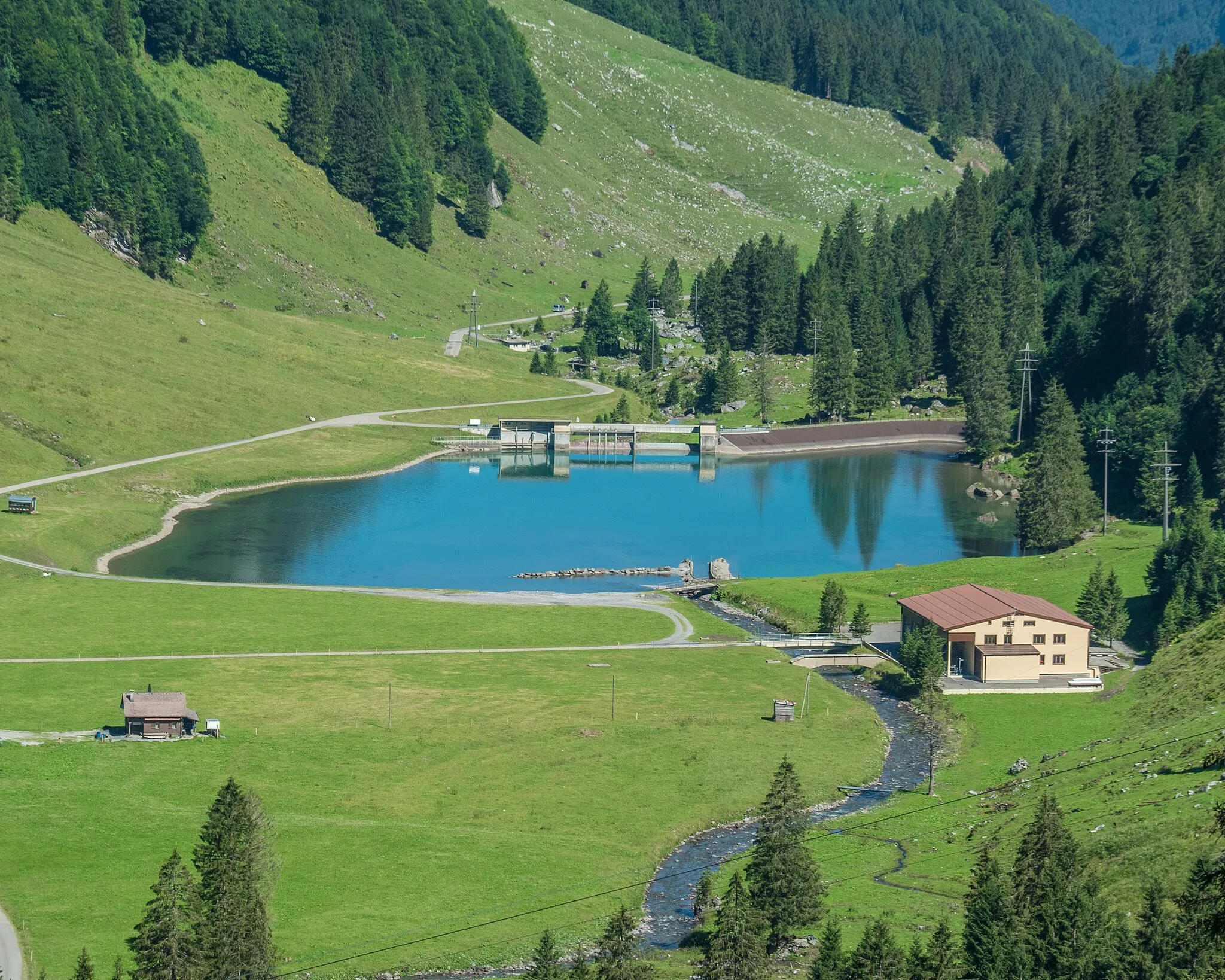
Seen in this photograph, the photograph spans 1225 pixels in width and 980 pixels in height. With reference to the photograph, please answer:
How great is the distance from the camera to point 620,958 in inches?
2260

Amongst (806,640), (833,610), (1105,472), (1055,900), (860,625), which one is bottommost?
(1055,900)

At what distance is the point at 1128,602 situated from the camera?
126m

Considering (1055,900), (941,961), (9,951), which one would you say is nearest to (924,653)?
(1055,900)

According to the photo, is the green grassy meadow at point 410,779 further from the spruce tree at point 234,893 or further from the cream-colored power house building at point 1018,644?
the cream-colored power house building at point 1018,644

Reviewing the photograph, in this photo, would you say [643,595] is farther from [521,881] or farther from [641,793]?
[521,881]

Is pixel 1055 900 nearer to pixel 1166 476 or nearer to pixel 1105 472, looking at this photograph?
pixel 1166 476

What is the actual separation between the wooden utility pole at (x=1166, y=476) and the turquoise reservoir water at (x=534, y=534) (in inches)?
601

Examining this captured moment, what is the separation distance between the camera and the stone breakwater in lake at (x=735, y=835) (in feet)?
235

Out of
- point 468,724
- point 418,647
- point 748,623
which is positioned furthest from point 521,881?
A: point 748,623

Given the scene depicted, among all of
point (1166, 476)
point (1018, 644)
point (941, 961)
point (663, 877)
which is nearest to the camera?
point (941, 961)

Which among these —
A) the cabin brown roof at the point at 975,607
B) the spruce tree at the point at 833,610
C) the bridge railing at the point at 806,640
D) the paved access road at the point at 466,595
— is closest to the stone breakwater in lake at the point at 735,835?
the cabin brown roof at the point at 975,607

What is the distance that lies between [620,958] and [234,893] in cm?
1440

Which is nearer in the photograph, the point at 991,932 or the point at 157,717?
the point at 991,932

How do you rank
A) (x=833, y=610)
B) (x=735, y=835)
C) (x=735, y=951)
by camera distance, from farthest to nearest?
(x=833, y=610), (x=735, y=835), (x=735, y=951)
